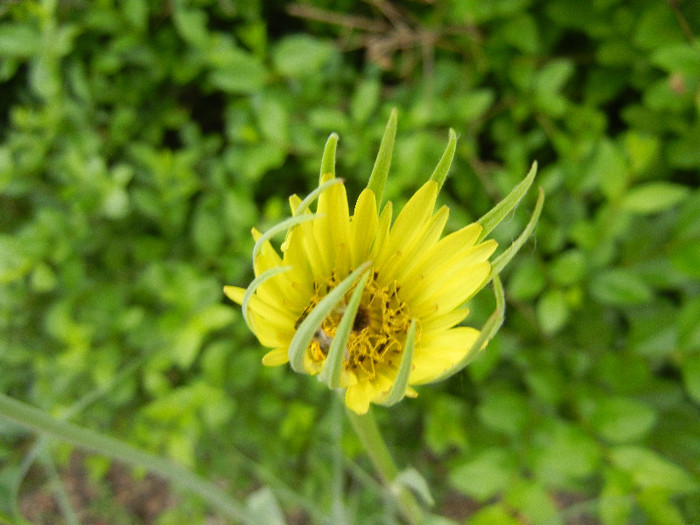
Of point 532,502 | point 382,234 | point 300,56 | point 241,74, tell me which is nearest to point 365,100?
point 300,56

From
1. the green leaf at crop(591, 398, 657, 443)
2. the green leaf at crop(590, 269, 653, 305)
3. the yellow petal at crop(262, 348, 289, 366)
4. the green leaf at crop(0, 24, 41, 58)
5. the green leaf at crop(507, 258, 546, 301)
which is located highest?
the green leaf at crop(0, 24, 41, 58)

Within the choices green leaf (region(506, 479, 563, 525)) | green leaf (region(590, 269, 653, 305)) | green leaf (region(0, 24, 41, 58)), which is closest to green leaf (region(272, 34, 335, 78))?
green leaf (region(0, 24, 41, 58))

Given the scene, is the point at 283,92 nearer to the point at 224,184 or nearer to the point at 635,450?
the point at 224,184

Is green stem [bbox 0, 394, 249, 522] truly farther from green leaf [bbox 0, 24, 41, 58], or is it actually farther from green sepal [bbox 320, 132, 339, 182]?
green leaf [bbox 0, 24, 41, 58]

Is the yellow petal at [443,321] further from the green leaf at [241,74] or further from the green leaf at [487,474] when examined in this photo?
the green leaf at [241,74]

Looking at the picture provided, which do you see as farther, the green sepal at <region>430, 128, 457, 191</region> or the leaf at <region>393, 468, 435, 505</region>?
the leaf at <region>393, 468, 435, 505</region>

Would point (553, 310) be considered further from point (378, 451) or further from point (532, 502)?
point (378, 451)

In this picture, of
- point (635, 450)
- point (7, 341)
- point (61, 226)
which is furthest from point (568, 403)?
point (7, 341)
